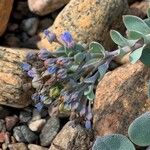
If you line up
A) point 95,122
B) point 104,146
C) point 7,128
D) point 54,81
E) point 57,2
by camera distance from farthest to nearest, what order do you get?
point 57,2, point 7,128, point 95,122, point 54,81, point 104,146

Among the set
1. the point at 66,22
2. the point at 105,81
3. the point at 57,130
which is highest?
the point at 66,22

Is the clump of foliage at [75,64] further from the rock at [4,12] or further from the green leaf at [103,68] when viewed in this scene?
the rock at [4,12]

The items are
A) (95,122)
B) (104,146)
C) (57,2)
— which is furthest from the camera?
(57,2)

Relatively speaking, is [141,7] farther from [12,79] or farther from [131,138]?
[131,138]

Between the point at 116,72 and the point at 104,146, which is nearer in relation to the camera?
the point at 104,146

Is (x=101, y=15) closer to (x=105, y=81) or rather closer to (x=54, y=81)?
(x=105, y=81)

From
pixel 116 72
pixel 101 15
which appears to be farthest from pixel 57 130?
pixel 101 15

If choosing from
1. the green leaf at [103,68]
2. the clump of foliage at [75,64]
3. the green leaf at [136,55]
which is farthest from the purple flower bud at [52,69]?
the green leaf at [136,55]
